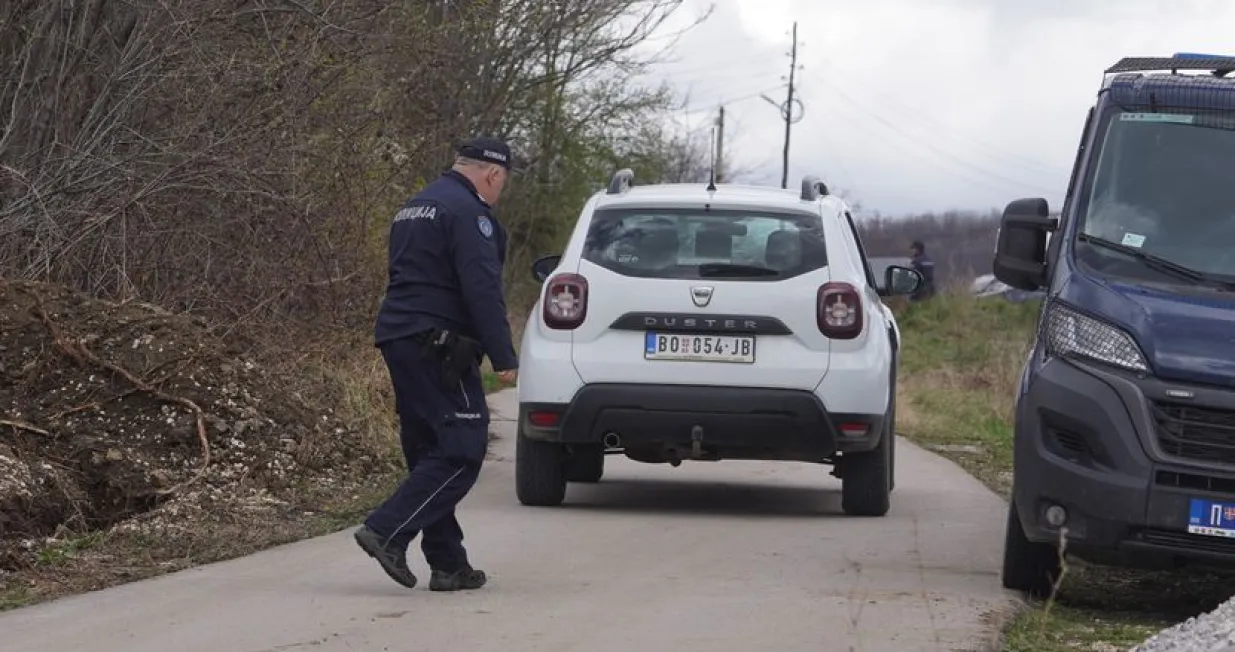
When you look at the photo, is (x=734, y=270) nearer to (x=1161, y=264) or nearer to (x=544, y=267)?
(x=544, y=267)

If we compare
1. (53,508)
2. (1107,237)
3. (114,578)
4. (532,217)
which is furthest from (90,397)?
(532,217)

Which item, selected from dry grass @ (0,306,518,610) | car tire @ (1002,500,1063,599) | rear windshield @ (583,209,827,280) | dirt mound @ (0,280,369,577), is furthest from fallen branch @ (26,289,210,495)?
car tire @ (1002,500,1063,599)

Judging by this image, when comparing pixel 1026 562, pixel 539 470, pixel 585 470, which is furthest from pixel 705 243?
pixel 1026 562

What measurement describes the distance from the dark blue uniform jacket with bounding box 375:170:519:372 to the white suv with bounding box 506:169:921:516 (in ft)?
8.91

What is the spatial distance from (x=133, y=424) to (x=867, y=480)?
157 inches

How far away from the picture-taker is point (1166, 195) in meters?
8.70

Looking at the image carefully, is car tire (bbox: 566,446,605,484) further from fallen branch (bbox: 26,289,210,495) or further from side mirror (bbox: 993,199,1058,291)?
side mirror (bbox: 993,199,1058,291)

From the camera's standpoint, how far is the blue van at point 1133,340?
7.75m

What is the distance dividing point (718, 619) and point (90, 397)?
4.66 metres

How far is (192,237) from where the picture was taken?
1381 cm

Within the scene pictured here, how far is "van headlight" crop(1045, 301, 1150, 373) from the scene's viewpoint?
786 cm

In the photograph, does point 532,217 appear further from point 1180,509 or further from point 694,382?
point 1180,509

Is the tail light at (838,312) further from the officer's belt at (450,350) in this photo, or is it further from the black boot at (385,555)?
the black boot at (385,555)

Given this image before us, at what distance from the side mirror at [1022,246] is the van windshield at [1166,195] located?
0.23 m
